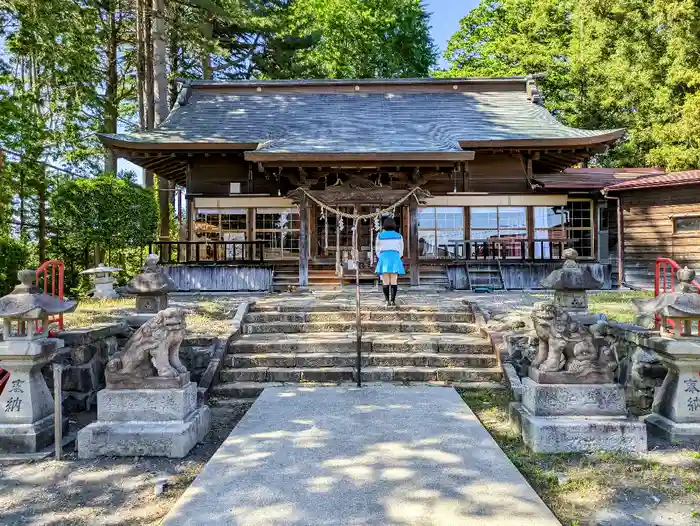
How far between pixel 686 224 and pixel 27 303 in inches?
638

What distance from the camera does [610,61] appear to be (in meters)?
21.0

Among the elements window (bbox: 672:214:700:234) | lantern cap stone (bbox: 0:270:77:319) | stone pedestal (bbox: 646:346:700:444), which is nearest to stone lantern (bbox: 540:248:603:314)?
stone pedestal (bbox: 646:346:700:444)

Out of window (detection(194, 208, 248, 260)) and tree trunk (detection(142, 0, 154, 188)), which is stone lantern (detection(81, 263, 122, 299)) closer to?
window (detection(194, 208, 248, 260))

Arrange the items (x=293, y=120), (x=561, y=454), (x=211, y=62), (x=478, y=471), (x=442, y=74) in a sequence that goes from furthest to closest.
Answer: (x=442, y=74) < (x=211, y=62) < (x=293, y=120) < (x=561, y=454) < (x=478, y=471)

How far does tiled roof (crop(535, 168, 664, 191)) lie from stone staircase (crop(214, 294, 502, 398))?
8624mm

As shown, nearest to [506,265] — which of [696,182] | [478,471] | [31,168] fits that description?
[696,182]

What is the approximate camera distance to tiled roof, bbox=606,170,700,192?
13.0 m

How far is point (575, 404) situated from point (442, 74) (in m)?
29.1

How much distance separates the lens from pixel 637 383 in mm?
5547

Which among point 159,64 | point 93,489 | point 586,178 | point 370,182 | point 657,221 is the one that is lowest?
point 93,489

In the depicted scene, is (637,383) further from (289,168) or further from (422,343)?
(289,168)

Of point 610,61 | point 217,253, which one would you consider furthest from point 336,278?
point 610,61

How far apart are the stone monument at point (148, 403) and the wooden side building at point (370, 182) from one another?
274 inches

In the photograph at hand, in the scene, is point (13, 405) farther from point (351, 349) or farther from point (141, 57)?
point (141, 57)
